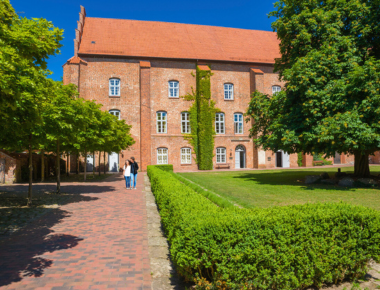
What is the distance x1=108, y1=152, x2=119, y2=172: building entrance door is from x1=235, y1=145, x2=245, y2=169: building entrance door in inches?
559

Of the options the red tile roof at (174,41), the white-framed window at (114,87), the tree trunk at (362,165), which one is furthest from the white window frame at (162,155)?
the tree trunk at (362,165)

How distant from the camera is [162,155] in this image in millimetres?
31531

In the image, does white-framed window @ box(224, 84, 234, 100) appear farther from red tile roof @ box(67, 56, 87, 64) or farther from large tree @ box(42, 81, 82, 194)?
large tree @ box(42, 81, 82, 194)

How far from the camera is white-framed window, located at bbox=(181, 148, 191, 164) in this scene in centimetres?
3216

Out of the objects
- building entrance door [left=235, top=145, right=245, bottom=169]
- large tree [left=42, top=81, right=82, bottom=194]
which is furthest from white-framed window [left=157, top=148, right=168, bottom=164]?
large tree [left=42, top=81, right=82, bottom=194]

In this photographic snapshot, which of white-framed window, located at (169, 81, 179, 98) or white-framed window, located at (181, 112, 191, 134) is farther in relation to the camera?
white-framed window, located at (181, 112, 191, 134)

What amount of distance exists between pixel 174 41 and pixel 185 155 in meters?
14.5

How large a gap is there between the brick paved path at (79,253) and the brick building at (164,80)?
22545 mm

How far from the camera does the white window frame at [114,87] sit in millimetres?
30859

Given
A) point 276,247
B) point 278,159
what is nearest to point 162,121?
point 278,159

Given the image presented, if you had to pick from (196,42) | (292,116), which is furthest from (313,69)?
(196,42)

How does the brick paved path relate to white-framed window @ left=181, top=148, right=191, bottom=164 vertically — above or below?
below

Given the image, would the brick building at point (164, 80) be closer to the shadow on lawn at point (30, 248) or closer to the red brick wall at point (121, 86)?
the red brick wall at point (121, 86)

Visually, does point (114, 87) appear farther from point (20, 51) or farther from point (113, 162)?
point (20, 51)
